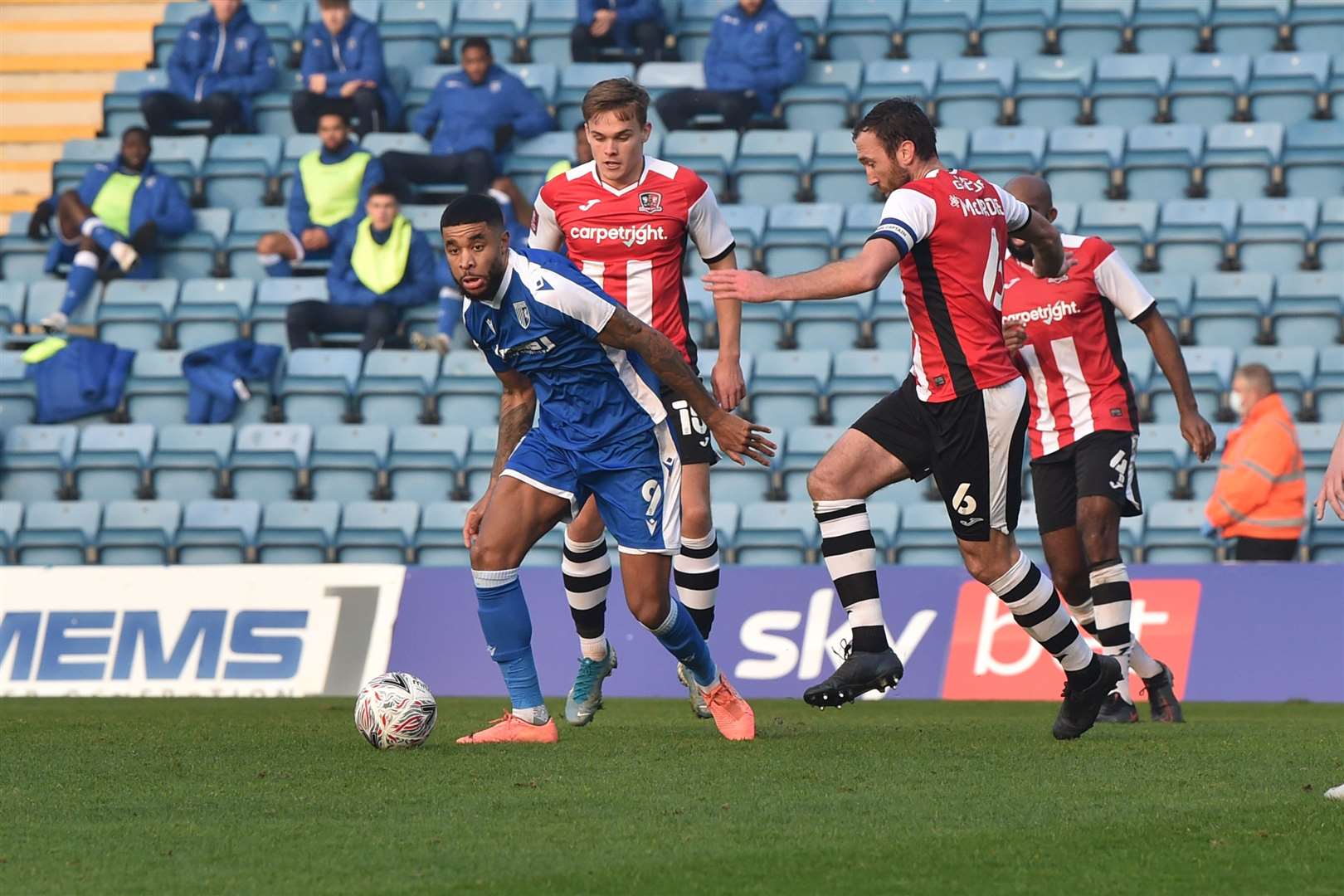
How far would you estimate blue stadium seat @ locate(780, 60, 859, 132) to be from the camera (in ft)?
52.4

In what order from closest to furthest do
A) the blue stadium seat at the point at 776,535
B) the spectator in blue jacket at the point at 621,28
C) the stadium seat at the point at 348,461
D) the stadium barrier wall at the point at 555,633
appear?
the stadium barrier wall at the point at 555,633, the blue stadium seat at the point at 776,535, the stadium seat at the point at 348,461, the spectator in blue jacket at the point at 621,28

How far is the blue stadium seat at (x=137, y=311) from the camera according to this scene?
15.2 m

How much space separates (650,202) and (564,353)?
1223 millimetres

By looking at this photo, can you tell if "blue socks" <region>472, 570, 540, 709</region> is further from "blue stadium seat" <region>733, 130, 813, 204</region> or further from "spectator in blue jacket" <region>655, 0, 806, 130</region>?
"spectator in blue jacket" <region>655, 0, 806, 130</region>

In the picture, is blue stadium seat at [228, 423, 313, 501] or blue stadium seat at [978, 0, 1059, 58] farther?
blue stadium seat at [978, 0, 1059, 58]

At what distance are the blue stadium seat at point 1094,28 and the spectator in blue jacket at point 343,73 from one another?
19.9 feet

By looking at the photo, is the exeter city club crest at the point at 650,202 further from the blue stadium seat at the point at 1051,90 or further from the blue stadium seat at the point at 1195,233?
the blue stadium seat at the point at 1051,90

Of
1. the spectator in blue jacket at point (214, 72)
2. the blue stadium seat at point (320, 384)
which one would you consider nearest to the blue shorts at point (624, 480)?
the blue stadium seat at point (320, 384)

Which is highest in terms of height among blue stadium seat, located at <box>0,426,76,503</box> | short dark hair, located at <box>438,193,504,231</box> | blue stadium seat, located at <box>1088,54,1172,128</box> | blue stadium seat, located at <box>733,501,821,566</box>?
blue stadium seat, located at <box>1088,54,1172,128</box>

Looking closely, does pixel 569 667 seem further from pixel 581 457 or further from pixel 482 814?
pixel 482 814

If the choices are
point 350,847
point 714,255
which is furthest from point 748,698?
point 350,847

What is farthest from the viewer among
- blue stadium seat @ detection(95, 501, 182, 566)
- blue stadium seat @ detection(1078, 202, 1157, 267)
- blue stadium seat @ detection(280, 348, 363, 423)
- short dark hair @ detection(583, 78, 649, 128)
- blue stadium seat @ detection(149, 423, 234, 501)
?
blue stadium seat @ detection(280, 348, 363, 423)

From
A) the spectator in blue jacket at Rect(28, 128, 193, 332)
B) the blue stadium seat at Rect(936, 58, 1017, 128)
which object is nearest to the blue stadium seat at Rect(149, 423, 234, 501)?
the spectator in blue jacket at Rect(28, 128, 193, 332)

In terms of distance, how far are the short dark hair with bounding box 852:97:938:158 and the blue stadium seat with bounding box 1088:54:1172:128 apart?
9.37 metres
